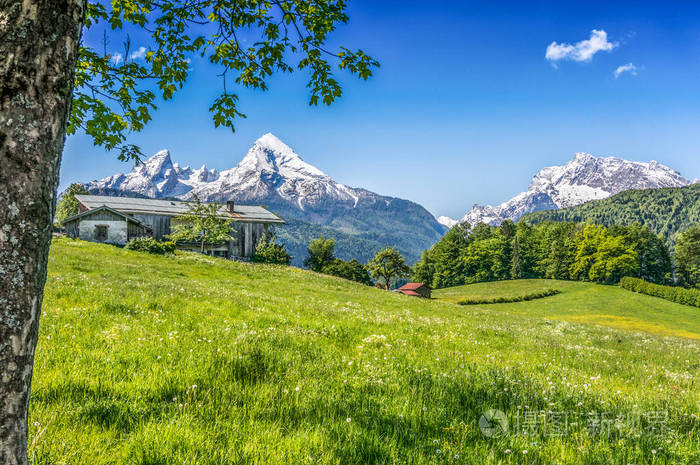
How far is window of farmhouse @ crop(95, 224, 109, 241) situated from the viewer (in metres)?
55.3

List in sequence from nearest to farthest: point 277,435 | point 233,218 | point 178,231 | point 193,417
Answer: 1. point 277,435
2. point 193,417
3. point 178,231
4. point 233,218

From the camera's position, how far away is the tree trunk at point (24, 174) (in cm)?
198

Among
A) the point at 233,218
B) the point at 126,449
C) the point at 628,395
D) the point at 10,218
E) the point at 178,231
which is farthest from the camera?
the point at 233,218

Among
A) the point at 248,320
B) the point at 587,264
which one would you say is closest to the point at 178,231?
the point at 248,320

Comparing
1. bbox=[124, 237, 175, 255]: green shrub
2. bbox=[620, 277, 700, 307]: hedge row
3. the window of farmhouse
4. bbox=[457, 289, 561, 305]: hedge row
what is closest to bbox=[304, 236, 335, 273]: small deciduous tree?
bbox=[457, 289, 561, 305]: hedge row

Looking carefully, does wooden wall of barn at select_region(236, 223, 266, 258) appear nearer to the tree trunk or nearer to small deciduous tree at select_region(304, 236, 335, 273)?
small deciduous tree at select_region(304, 236, 335, 273)

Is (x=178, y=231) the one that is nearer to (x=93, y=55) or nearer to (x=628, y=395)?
(x=93, y=55)

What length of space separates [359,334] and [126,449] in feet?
22.4

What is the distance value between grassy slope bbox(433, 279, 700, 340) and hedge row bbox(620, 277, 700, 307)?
325 cm

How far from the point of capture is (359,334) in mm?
9391

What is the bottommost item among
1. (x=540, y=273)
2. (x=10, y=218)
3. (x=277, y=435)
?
(x=540, y=273)

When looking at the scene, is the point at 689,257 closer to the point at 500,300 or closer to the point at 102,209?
the point at 500,300

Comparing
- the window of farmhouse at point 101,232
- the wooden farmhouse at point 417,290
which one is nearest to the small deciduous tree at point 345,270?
the wooden farmhouse at point 417,290

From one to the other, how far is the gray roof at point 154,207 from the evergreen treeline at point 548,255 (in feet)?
310
